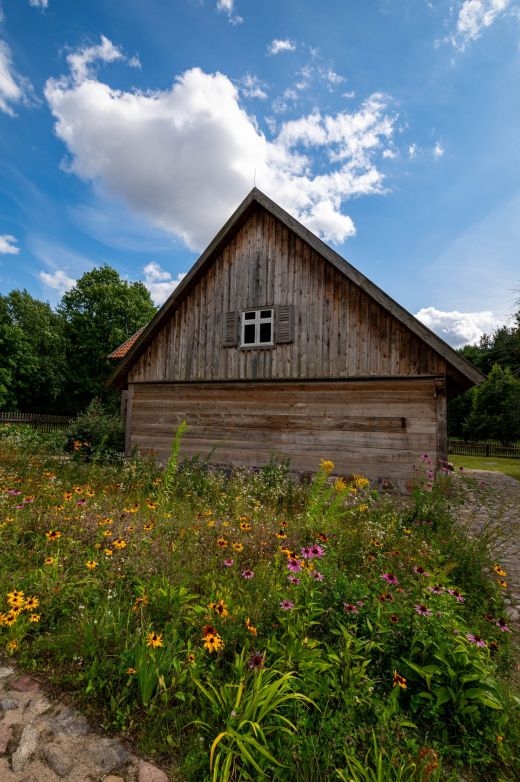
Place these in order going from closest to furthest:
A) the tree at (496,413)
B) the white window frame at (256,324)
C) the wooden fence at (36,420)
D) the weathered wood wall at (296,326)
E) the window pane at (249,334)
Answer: the weathered wood wall at (296,326) < the white window frame at (256,324) < the window pane at (249,334) < the wooden fence at (36,420) < the tree at (496,413)

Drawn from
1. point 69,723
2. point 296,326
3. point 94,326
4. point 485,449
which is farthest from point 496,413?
point 94,326

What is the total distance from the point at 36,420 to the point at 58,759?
108 feet

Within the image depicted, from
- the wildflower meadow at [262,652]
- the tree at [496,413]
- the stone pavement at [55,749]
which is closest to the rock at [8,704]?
the stone pavement at [55,749]

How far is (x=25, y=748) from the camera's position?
1.98m

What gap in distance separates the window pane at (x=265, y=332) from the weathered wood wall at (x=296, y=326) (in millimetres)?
402

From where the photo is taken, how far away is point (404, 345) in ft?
28.6

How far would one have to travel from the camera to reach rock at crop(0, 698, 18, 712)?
2.22 meters

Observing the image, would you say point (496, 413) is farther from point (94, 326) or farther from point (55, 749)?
point (94, 326)

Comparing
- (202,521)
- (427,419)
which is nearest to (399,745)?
(202,521)

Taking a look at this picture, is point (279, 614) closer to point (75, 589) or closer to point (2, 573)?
point (75, 589)

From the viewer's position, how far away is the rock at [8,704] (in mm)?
2218

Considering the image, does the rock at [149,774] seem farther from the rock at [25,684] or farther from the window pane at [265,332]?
the window pane at [265,332]

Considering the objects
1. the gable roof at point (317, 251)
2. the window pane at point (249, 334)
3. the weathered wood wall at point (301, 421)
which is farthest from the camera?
the window pane at point (249, 334)

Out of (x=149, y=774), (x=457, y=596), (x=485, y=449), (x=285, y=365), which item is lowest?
(x=485, y=449)
